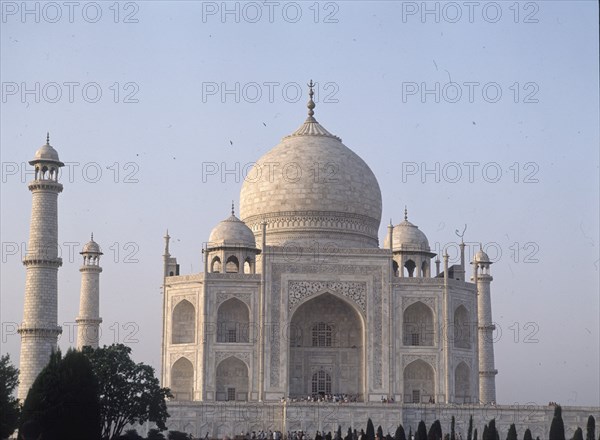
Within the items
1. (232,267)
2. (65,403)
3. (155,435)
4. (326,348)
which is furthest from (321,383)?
(65,403)

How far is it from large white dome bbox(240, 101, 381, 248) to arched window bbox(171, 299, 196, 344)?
171 inches

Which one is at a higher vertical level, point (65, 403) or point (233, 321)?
point (233, 321)

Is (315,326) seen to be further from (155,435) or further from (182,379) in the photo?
(155,435)

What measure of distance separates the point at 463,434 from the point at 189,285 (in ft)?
35.2

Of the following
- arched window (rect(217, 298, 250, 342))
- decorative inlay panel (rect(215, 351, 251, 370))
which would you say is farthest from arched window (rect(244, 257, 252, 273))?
decorative inlay panel (rect(215, 351, 251, 370))

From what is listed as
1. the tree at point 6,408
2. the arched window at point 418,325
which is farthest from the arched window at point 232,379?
the tree at point 6,408

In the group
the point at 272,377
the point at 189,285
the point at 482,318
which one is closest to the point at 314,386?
the point at 272,377

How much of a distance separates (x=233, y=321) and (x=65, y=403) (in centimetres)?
1375

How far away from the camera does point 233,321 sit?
4322cm

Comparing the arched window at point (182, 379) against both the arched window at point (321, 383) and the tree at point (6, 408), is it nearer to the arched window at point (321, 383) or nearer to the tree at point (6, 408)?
the arched window at point (321, 383)

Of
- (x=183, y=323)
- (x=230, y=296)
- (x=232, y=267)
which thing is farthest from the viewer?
(x=232, y=267)

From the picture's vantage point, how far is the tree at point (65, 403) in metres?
29.7

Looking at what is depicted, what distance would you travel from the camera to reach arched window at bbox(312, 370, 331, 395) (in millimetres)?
43844

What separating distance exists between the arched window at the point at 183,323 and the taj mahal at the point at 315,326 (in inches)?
1.5
